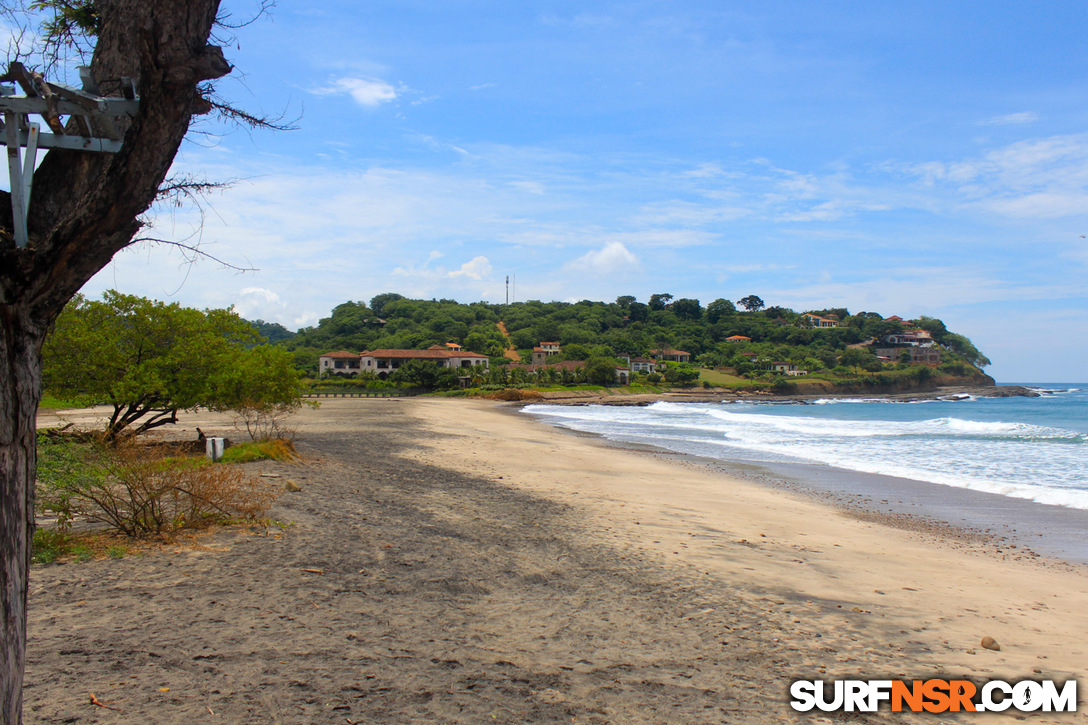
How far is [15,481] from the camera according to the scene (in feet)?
6.61

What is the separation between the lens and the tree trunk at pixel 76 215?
1.99 metres

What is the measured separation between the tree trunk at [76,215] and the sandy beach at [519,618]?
182 centimetres

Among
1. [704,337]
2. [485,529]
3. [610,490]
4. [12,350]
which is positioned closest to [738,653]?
[485,529]

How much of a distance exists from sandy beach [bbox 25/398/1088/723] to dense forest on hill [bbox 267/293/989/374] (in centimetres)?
8202

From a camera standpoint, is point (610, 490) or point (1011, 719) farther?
point (610, 490)

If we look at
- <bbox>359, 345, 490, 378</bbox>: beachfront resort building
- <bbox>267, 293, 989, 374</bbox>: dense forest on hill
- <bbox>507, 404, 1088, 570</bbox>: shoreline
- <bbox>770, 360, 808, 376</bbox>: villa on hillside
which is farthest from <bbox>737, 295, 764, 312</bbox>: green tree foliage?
<bbox>507, 404, 1088, 570</bbox>: shoreline

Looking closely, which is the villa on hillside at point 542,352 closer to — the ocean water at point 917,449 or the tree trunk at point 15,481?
the ocean water at point 917,449

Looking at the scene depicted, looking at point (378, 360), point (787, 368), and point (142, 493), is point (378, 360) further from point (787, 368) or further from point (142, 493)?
point (142, 493)

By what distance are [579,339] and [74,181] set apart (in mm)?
109506

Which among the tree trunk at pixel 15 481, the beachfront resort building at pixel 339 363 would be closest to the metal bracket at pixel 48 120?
the tree trunk at pixel 15 481

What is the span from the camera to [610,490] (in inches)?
468

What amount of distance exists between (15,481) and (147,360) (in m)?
11.6

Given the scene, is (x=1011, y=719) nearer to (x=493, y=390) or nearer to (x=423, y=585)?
(x=423, y=585)

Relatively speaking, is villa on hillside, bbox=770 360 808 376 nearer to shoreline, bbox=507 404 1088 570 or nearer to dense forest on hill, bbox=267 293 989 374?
dense forest on hill, bbox=267 293 989 374
